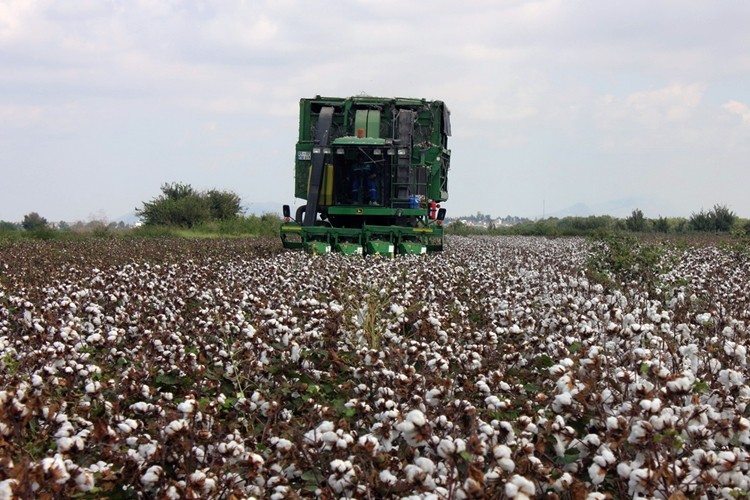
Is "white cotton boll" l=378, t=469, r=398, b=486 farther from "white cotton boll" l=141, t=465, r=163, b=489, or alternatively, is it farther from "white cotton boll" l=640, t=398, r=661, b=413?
"white cotton boll" l=640, t=398, r=661, b=413

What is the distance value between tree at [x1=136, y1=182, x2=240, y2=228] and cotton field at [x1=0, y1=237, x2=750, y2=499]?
35088mm

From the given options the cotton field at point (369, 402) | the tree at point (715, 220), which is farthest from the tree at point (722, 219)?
the cotton field at point (369, 402)

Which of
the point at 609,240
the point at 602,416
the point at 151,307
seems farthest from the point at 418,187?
the point at 602,416

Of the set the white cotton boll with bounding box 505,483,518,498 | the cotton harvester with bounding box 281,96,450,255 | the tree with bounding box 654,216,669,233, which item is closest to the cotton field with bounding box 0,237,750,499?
the white cotton boll with bounding box 505,483,518,498

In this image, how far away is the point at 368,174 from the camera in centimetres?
1939

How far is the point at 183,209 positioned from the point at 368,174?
25.4m

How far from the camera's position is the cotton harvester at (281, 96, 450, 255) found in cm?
1875

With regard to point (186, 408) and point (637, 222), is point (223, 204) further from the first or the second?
point (186, 408)

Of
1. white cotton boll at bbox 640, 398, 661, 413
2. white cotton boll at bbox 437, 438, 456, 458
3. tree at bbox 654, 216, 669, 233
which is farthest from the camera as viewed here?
tree at bbox 654, 216, 669, 233

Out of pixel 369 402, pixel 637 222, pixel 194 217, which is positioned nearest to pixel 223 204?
pixel 194 217

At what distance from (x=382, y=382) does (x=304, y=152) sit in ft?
50.1

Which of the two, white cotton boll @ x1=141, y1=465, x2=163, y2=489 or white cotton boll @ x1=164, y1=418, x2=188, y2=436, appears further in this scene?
white cotton boll @ x1=164, y1=418, x2=188, y2=436

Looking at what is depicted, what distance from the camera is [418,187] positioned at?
64.4ft

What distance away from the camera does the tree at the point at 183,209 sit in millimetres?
43000
